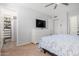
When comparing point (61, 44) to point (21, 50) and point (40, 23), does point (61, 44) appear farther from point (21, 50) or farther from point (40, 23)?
Answer: point (21, 50)

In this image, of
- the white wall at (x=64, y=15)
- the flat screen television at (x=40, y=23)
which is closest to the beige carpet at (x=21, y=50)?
the flat screen television at (x=40, y=23)

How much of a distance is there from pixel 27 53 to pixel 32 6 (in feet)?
2.81

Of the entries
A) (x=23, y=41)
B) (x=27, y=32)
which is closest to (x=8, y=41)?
(x=23, y=41)

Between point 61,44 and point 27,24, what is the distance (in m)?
0.72

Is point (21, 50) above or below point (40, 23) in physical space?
below

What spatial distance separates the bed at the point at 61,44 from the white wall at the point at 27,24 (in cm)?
17

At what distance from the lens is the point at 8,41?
68.3 inches

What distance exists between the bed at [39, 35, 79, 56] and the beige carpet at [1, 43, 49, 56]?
0.15 meters

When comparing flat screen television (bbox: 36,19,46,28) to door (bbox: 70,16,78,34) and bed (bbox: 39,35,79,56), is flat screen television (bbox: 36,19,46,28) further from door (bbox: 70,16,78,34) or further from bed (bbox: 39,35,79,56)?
door (bbox: 70,16,78,34)

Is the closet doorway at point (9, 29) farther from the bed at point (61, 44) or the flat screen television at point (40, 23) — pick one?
the bed at point (61, 44)

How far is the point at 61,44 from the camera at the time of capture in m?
1.62

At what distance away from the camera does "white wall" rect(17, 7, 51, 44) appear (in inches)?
69.2

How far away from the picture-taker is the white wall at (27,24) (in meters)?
1.76

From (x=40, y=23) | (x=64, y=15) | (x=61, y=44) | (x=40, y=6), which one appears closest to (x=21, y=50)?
(x=40, y=23)
